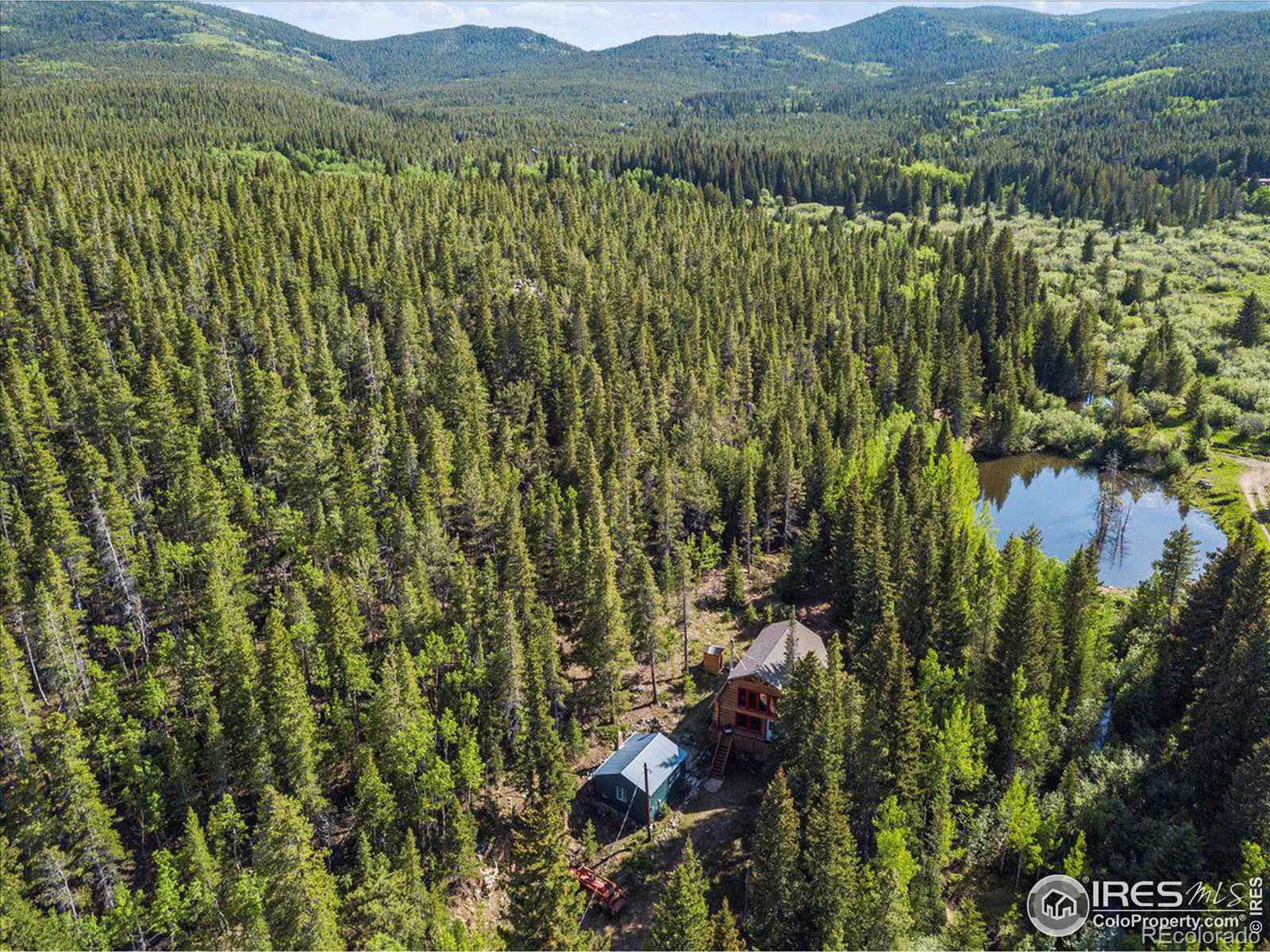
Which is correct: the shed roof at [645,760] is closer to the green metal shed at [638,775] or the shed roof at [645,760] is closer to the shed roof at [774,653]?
the green metal shed at [638,775]

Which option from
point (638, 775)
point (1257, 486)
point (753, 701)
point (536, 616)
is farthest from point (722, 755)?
point (1257, 486)

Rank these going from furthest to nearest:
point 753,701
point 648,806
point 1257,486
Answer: point 1257,486 → point 753,701 → point 648,806

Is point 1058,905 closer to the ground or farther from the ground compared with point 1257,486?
closer to the ground

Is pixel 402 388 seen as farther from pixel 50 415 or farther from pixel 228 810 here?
pixel 228 810

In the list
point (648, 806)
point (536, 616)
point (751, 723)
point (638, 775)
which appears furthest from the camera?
point (751, 723)

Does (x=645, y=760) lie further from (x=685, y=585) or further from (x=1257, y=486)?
(x=1257, y=486)

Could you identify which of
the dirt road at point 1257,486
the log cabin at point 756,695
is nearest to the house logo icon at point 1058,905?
the log cabin at point 756,695

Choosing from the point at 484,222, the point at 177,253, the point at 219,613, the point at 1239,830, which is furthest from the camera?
the point at 484,222

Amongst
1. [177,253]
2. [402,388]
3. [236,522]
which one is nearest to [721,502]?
[402,388]
